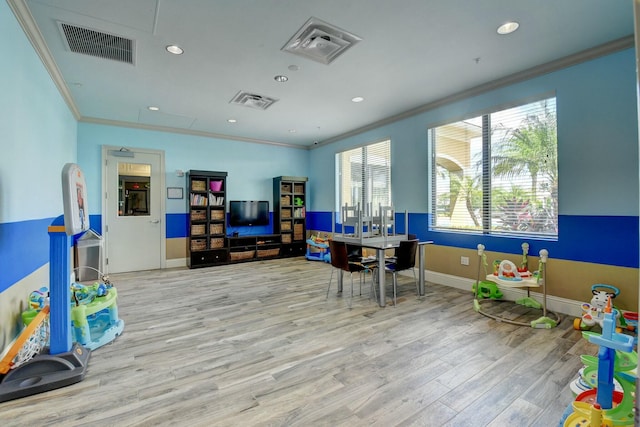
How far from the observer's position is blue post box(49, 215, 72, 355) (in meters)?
2.19

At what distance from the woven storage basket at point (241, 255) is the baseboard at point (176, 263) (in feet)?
3.15

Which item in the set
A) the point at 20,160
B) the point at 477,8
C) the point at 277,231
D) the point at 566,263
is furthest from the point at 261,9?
the point at 277,231

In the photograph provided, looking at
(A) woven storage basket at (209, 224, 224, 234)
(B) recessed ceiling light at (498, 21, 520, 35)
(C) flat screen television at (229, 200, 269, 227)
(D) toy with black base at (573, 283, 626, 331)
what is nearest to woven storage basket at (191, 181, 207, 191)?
(C) flat screen television at (229, 200, 269, 227)

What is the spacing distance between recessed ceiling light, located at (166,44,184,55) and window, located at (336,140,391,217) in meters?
3.53

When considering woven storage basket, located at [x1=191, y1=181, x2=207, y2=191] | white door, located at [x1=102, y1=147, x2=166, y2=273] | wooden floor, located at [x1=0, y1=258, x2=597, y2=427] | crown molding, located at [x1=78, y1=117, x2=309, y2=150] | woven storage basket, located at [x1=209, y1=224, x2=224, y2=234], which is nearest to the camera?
wooden floor, located at [x1=0, y1=258, x2=597, y2=427]

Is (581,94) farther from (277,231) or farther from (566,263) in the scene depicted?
(277,231)

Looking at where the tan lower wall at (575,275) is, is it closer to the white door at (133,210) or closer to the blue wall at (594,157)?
the blue wall at (594,157)

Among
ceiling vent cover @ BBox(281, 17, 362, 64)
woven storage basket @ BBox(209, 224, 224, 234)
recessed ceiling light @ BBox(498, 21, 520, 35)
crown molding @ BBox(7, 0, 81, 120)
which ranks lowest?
woven storage basket @ BBox(209, 224, 224, 234)

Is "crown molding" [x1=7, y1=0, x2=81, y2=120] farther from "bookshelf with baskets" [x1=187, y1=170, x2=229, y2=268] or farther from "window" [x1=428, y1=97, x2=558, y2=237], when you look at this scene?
"window" [x1=428, y1=97, x2=558, y2=237]

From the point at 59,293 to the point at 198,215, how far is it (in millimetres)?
3911

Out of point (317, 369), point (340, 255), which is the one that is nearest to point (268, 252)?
point (340, 255)

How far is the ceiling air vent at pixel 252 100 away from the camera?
433 cm

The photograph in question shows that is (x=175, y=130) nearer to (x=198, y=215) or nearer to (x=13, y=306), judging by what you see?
(x=198, y=215)

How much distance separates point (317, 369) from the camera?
220 cm
